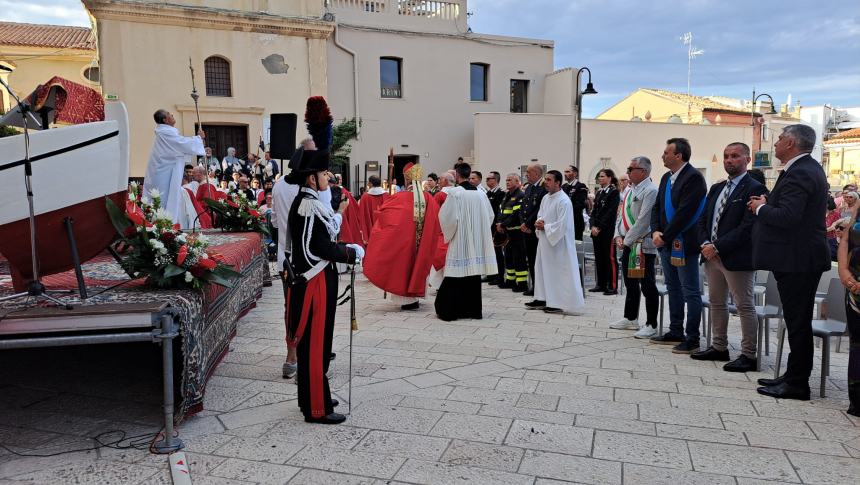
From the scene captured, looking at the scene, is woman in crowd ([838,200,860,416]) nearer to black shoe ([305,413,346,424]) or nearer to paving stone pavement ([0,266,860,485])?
paving stone pavement ([0,266,860,485])

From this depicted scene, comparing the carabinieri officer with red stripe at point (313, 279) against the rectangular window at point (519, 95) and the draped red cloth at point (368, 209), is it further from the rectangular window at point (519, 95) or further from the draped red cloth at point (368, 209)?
the rectangular window at point (519, 95)

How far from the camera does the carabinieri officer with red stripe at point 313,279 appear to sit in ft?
12.7

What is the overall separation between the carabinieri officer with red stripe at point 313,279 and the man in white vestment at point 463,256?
3.43 meters

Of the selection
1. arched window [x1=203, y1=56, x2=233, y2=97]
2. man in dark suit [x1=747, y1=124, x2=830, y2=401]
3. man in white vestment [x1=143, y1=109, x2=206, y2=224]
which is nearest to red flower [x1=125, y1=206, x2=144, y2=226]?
man in white vestment [x1=143, y1=109, x2=206, y2=224]

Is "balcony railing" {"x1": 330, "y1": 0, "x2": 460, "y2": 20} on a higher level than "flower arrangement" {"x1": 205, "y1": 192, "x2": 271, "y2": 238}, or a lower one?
higher

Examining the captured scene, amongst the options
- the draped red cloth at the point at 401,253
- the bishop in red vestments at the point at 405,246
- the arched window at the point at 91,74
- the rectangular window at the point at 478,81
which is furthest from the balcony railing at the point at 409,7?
the draped red cloth at the point at 401,253

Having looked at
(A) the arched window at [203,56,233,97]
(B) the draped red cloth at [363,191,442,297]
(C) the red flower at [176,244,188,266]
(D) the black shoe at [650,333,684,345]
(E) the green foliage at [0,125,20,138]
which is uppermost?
(A) the arched window at [203,56,233,97]

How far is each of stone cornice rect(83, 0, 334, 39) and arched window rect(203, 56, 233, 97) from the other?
39.3 inches

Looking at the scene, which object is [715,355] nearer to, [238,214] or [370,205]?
[238,214]

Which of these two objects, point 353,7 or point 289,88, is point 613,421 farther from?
point 353,7

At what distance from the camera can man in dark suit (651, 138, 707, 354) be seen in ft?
18.2

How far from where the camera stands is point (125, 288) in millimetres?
3992

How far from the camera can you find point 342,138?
19.0 m

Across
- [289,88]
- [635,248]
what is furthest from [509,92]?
[635,248]
